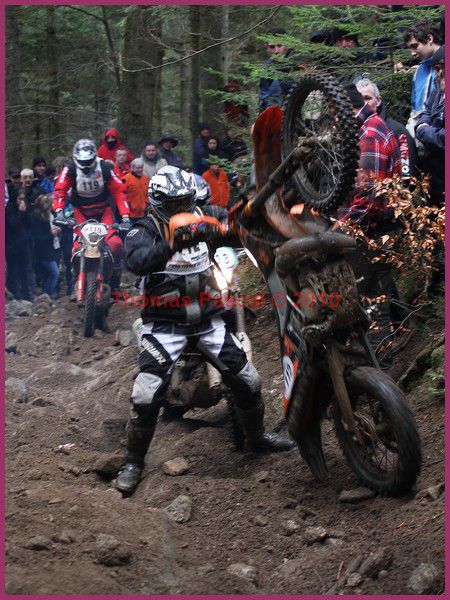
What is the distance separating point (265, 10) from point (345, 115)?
605 cm

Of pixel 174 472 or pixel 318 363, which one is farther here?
pixel 174 472

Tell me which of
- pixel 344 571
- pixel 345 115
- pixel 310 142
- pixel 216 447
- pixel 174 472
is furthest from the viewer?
pixel 216 447

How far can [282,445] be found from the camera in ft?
22.7

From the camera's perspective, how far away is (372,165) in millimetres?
7105

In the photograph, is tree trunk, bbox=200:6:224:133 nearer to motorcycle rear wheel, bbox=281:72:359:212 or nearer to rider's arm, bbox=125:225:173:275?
rider's arm, bbox=125:225:173:275

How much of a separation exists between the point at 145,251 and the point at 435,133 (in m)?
2.67

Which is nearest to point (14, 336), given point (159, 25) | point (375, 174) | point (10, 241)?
point (10, 241)

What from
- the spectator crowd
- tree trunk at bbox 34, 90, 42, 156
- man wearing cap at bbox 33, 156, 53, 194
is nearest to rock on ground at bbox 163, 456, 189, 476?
the spectator crowd

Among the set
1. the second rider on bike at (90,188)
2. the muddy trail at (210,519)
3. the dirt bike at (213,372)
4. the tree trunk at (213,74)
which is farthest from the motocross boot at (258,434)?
the tree trunk at (213,74)

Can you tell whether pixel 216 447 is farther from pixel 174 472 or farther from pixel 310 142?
pixel 310 142

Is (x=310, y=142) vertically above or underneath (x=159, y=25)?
underneath

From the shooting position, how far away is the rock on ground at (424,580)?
4.23 meters

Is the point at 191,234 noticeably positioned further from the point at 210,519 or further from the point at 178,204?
the point at 210,519

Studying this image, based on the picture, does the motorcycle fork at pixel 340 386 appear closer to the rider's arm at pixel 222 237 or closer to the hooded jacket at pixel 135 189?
the rider's arm at pixel 222 237
